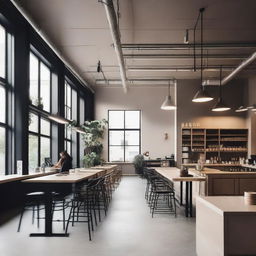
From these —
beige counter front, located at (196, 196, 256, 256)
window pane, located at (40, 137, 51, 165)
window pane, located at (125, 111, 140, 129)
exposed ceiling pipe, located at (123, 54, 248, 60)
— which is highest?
exposed ceiling pipe, located at (123, 54, 248, 60)

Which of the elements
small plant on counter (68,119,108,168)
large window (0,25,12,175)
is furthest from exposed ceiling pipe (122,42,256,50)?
small plant on counter (68,119,108,168)

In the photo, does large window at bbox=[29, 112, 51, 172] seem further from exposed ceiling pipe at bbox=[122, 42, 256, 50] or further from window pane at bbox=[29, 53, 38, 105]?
exposed ceiling pipe at bbox=[122, 42, 256, 50]

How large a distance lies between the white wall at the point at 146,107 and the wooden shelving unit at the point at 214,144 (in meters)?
2.77

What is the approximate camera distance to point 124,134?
16047 mm

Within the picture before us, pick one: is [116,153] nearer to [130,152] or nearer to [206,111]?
[130,152]

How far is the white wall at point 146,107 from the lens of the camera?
51.8 feet

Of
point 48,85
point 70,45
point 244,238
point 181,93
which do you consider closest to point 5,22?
point 70,45

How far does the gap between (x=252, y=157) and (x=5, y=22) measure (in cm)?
848

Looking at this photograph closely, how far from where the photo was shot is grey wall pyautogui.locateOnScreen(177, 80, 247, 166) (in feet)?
42.8

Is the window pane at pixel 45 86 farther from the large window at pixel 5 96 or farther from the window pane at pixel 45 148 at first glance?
the large window at pixel 5 96

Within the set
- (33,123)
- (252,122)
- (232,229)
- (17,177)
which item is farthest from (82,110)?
(232,229)

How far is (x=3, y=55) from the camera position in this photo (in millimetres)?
6965

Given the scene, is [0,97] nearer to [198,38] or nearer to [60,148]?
[60,148]

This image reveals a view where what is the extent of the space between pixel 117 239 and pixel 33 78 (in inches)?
216
